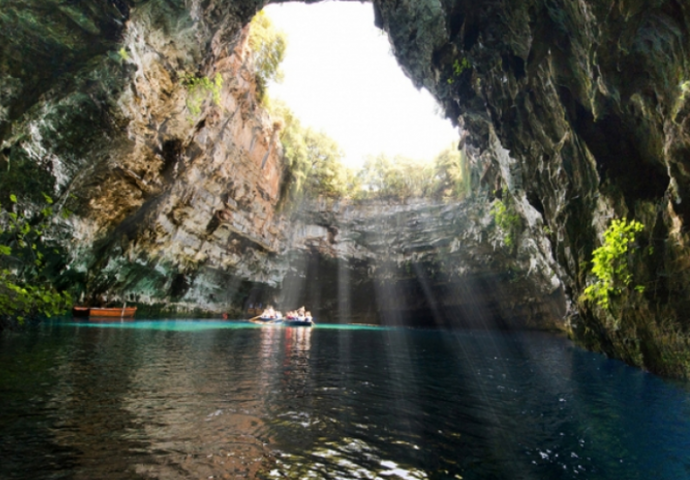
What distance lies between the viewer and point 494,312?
111 ft

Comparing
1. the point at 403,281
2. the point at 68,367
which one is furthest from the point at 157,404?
the point at 403,281

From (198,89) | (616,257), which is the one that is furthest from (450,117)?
(198,89)

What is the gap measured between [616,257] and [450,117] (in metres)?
9.96

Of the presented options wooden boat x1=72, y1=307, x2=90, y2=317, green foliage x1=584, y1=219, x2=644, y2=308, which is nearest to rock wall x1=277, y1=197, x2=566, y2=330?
wooden boat x1=72, y1=307, x2=90, y2=317

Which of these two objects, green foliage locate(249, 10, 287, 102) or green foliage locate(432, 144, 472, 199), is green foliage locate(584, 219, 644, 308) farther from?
green foliage locate(249, 10, 287, 102)

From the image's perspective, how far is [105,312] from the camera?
70.8ft

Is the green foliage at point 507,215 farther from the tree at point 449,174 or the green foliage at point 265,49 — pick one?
the green foliage at point 265,49

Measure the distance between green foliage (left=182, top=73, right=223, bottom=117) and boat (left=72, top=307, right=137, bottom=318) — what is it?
12.8 meters

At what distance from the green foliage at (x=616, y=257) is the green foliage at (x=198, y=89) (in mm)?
16289

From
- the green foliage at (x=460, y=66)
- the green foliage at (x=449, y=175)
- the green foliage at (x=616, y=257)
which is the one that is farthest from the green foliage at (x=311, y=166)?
the green foliage at (x=616, y=257)

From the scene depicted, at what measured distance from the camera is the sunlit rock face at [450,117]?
7.36 metres

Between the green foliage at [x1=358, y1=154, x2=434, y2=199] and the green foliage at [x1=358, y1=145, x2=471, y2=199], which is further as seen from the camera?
the green foliage at [x1=358, y1=154, x2=434, y2=199]

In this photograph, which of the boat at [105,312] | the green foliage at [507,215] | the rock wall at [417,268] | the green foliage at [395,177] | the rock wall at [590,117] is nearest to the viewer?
the rock wall at [590,117]

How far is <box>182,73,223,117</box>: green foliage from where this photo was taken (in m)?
16.0
